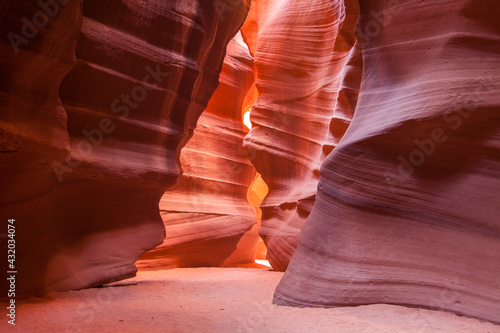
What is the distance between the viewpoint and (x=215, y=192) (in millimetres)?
11156

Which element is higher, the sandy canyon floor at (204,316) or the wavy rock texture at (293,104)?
the wavy rock texture at (293,104)

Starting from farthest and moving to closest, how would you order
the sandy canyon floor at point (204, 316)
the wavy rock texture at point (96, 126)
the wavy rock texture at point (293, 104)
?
the wavy rock texture at point (293, 104)
the wavy rock texture at point (96, 126)
the sandy canyon floor at point (204, 316)

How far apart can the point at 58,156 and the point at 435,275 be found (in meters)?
4.00

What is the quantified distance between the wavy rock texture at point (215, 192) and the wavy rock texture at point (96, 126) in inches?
112

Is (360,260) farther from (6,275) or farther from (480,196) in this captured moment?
(6,275)

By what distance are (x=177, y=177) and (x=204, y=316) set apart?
323 cm

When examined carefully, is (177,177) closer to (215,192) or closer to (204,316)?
(204,316)

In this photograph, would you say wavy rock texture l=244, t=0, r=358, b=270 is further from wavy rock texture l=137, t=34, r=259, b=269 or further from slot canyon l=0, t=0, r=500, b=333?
slot canyon l=0, t=0, r=500, b=333

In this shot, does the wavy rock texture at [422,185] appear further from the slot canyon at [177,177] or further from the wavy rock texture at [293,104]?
the wavy rock texture at [293,104]

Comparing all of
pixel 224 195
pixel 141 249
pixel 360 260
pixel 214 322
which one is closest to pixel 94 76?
pixel 141 249

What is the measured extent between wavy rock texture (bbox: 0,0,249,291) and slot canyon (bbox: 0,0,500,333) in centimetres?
2

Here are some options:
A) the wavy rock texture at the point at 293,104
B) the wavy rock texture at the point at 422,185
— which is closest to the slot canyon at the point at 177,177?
the wavy rock texture at the point at 422,185

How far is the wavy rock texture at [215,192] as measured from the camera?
32.3 feet

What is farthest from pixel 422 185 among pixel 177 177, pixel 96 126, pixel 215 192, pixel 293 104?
pixel 215 192
